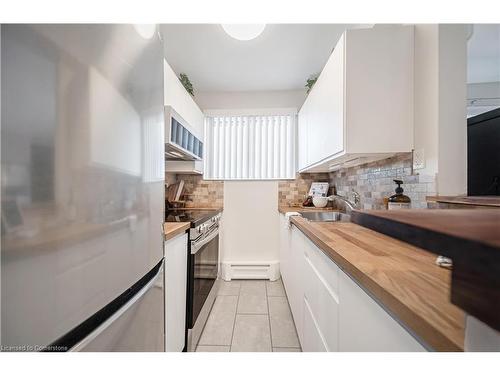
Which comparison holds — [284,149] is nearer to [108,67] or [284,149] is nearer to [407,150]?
[407,150]

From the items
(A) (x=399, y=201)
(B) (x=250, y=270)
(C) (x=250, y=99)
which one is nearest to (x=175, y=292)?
(A) (x=399, y=201)

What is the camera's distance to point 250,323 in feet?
5.54

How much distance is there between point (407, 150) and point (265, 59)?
1.60 meters

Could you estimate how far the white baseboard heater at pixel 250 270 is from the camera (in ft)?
8.44

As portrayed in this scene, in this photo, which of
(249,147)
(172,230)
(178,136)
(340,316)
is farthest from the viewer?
(249,147)

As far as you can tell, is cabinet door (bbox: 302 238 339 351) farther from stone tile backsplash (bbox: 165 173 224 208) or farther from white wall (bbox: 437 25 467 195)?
stone tile backsplash (bbox: 165 173 224 208)

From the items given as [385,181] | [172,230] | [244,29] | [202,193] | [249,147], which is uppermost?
[244,29]

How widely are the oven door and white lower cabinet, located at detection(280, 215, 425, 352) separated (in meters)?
0.68

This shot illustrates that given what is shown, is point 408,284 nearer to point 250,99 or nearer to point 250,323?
point 250,323

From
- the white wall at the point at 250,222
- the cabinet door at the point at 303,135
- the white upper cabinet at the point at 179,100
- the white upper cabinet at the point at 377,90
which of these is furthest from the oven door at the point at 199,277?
the cabinet door at the point at 303,135

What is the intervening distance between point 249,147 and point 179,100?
4.05 ft

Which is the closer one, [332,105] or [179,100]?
[332,105]

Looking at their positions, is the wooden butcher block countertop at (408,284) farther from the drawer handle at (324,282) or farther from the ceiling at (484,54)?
the ceiling at (484,54)
